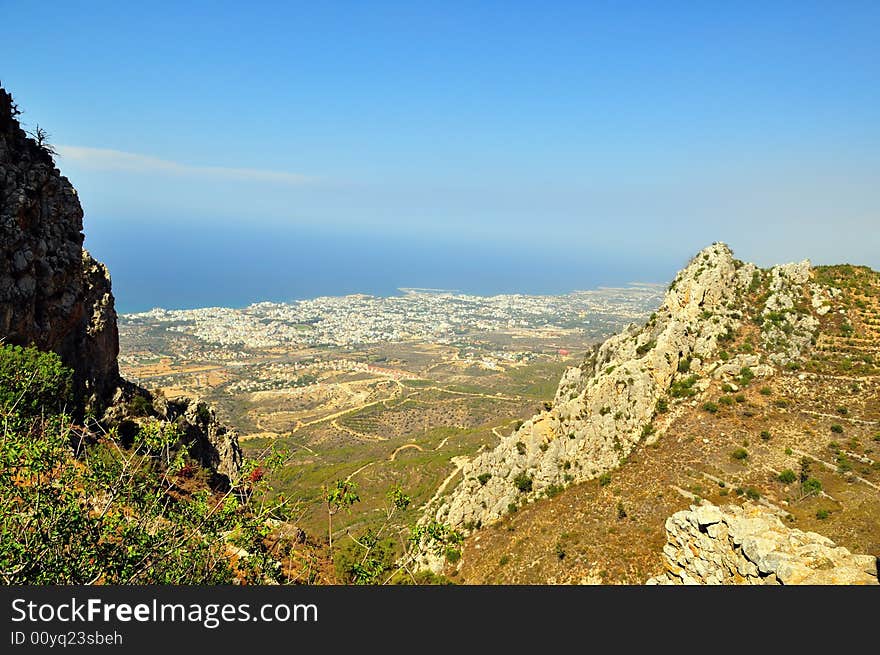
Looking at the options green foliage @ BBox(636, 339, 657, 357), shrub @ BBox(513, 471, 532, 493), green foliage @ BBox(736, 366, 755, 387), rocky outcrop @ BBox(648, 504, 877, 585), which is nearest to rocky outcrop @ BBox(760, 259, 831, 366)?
green foliage @ BBox(736, 366, 755, 387)

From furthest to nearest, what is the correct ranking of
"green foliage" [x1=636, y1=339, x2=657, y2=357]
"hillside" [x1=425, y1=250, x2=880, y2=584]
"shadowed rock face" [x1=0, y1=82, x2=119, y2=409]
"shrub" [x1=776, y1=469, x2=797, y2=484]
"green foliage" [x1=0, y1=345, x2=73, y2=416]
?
1. "green foliage" [x1=636, y1=339, x2=657, y2=357]
2. "shadowed rock face" [x1=0, y1=82, x2=119, y2=409]
3. "shrub" [x1=776, y1=469, x2=797, y2=484]
4. "hillside" [x1=425, y1=250, x2=880, y2=584]
5. "green foliage" [x1=0, y1=345, x2=73, y2=416]

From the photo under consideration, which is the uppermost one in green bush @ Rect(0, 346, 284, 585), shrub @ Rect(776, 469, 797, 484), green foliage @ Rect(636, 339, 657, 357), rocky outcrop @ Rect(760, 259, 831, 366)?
rocky outcrop @ Rect(760, 259, 831, 366)

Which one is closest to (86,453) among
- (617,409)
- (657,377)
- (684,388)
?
(617,409)

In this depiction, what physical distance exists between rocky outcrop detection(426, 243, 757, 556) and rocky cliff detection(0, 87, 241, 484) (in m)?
16.5

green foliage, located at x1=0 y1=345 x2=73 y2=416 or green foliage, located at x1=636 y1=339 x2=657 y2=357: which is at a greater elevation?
green foliage, located at x1=636 y1=339 x2=657 y2=357

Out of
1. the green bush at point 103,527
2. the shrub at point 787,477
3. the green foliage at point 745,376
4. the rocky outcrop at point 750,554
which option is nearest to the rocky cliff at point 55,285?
the green bush at point 103,527

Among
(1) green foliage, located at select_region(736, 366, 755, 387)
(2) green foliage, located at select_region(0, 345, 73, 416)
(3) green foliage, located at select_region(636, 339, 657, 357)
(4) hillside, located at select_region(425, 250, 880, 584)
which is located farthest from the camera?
(3) green foliage, located at select_region(636, 339, 657, 357)

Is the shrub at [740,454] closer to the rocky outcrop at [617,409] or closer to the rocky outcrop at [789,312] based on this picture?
the rocky outcrop at [617,409]

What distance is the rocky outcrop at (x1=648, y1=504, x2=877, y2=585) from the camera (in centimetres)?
1209

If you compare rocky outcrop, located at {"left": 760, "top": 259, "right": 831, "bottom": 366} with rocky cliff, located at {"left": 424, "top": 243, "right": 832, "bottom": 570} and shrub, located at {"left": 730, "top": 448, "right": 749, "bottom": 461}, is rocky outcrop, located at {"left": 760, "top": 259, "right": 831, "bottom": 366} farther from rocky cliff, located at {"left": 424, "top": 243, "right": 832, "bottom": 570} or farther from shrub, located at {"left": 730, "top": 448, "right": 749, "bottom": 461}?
shrub, located at {"left": 730, "top": 448, "right": 749, "bottom": 461}

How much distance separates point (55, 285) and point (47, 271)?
→ 883 mm

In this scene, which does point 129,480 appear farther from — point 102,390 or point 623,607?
point 102,390

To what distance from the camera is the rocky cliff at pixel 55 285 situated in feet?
76.0

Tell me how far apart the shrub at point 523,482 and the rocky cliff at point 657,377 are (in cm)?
7
